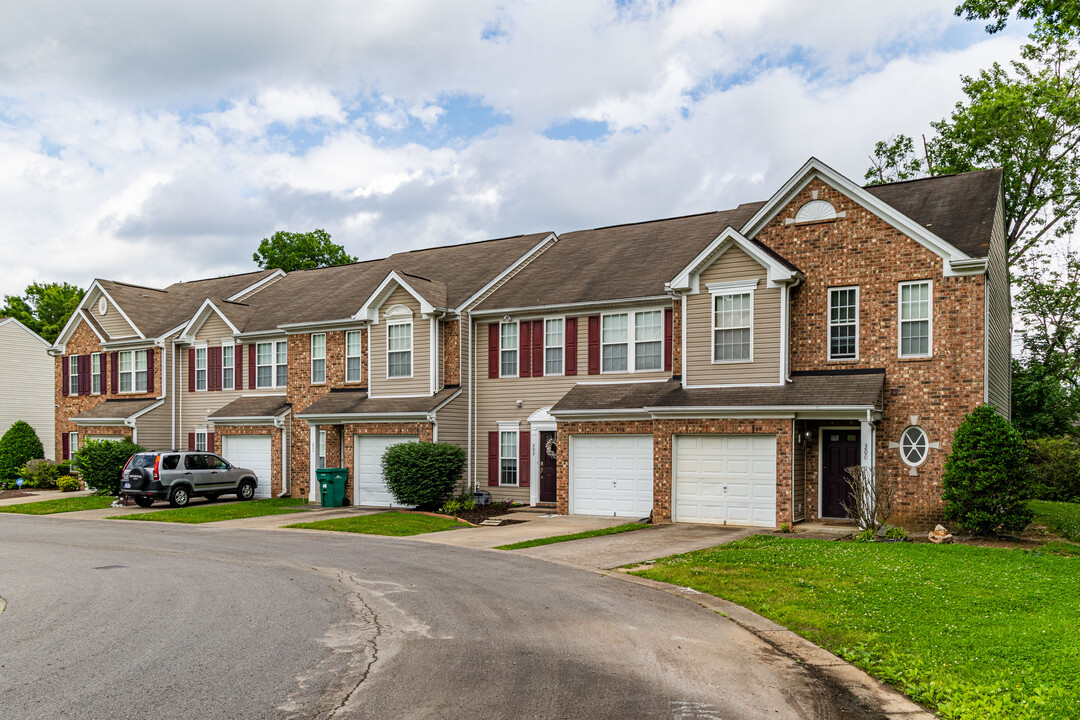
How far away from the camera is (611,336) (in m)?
24.6

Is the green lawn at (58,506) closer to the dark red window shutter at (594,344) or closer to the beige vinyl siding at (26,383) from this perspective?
the beige vinyl siding at (26,383)

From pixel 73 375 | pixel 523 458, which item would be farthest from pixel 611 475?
pixel 73 375

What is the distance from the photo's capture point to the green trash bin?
26.8 m

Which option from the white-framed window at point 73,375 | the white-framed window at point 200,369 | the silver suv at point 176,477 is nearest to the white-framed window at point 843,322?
the silver suv at point 176,477

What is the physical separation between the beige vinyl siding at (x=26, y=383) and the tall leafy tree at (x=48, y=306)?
84.8ft

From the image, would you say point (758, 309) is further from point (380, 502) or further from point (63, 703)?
point (63, 703)

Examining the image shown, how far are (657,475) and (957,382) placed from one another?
7.24 metres

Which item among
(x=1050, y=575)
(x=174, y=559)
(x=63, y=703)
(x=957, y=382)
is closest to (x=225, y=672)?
(x=63, y=703)

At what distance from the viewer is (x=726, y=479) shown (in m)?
20.9

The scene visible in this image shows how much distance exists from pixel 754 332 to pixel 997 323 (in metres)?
7.22

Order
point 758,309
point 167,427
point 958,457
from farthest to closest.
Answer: point 167,427 < point 758,309 < point 958,457

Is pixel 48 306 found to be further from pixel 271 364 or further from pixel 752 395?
pixel 752 395

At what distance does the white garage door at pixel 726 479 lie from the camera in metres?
20.4

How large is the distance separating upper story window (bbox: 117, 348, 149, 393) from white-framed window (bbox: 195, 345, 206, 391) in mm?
2790
